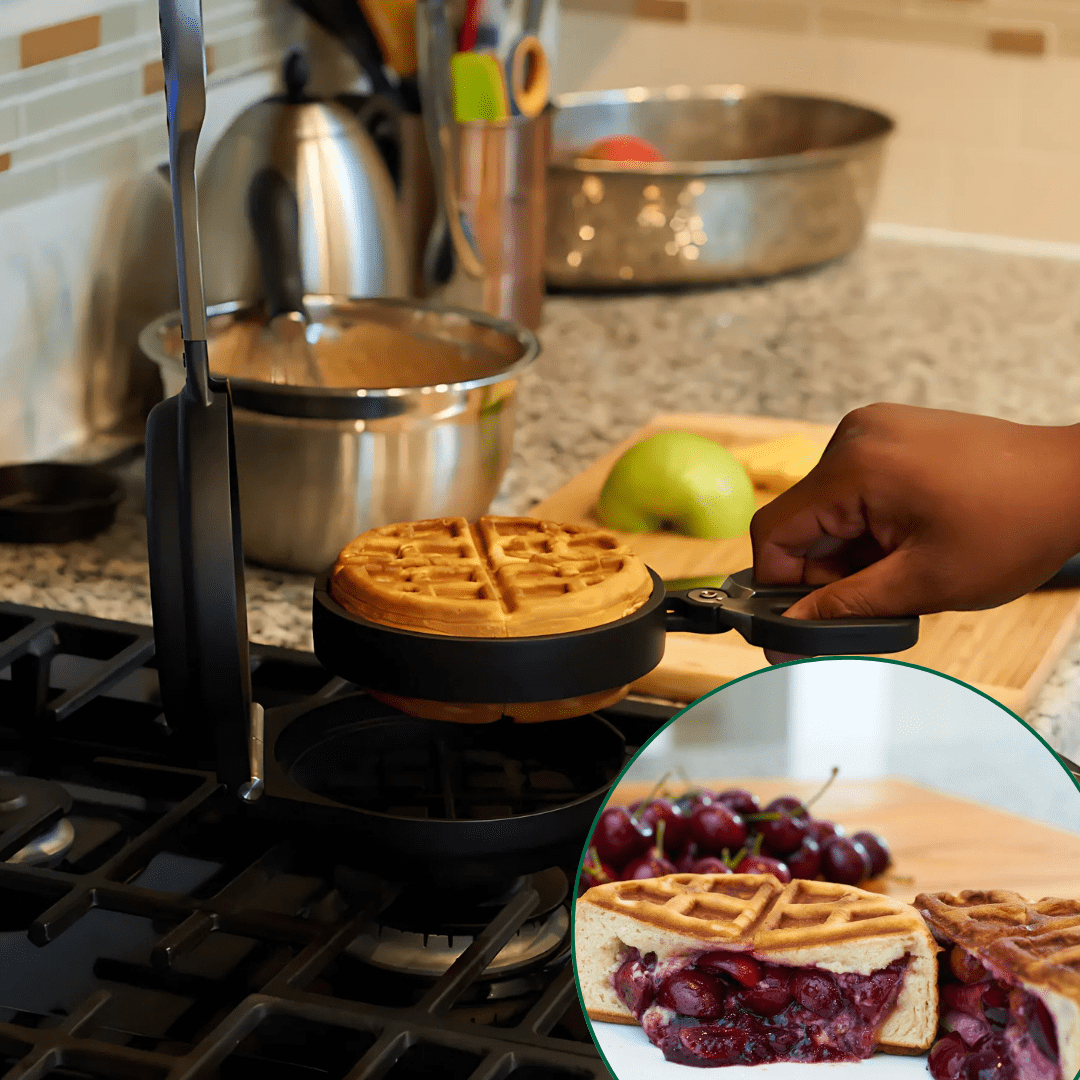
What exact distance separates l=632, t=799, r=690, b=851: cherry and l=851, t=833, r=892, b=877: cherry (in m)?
0.06

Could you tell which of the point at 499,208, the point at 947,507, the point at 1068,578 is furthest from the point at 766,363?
the point at 947,507

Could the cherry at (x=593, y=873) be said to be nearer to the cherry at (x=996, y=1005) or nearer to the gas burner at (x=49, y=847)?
the cherry at (x=996, y=1005)

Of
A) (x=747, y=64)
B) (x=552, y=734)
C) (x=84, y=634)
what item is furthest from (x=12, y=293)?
A: (x=747, y=64)

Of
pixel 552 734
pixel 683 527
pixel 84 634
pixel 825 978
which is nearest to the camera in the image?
pixel 825 978

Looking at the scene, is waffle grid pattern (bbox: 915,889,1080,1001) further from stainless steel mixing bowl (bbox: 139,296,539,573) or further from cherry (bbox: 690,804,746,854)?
stainless steel mixing bowl (bbox: 139,296,539,573)

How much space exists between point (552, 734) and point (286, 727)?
0.40 ft

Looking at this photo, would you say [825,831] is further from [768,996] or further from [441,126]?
[441,126]

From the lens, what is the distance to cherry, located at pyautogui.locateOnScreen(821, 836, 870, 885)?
20.2 inches

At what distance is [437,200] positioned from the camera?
1390 millimetres

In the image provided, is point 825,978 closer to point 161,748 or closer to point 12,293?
point 161,748

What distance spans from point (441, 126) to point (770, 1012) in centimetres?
102

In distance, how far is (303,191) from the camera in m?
1.20

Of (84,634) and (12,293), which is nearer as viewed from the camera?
(84,634)

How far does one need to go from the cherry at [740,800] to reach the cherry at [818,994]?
0.26 feet
